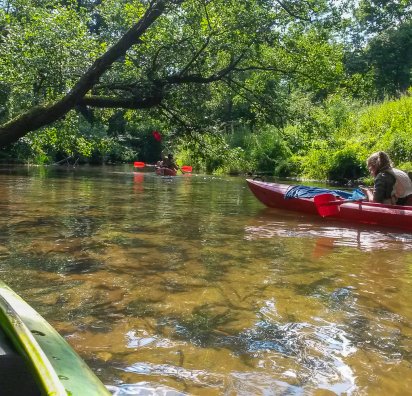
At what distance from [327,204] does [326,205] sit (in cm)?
3

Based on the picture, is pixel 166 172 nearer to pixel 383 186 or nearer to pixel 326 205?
pixel 326 205

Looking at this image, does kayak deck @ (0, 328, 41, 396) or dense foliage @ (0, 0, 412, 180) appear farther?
dense foliage @ (0, 0, 412, 180)

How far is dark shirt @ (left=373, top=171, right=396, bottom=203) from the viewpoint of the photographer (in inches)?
313

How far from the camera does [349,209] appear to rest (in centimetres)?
841

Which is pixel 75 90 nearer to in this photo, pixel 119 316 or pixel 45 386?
pixel 119 316

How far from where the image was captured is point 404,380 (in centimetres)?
276

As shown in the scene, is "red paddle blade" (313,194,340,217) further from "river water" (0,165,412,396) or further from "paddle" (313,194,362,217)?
"river water" (0,165,412,396)

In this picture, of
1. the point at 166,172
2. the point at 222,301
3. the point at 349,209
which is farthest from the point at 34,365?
the point at 166,172

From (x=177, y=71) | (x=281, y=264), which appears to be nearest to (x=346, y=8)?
(x=177, y=71)

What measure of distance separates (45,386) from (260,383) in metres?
1.55

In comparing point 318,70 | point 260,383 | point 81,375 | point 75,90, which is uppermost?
point 318,70

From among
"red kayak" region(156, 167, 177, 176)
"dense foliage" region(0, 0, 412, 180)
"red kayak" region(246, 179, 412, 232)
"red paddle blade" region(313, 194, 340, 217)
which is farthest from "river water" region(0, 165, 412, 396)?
"red kayak" region(156, 167, 177, 176)

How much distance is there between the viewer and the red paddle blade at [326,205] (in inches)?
334

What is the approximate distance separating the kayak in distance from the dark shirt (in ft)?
22.2
